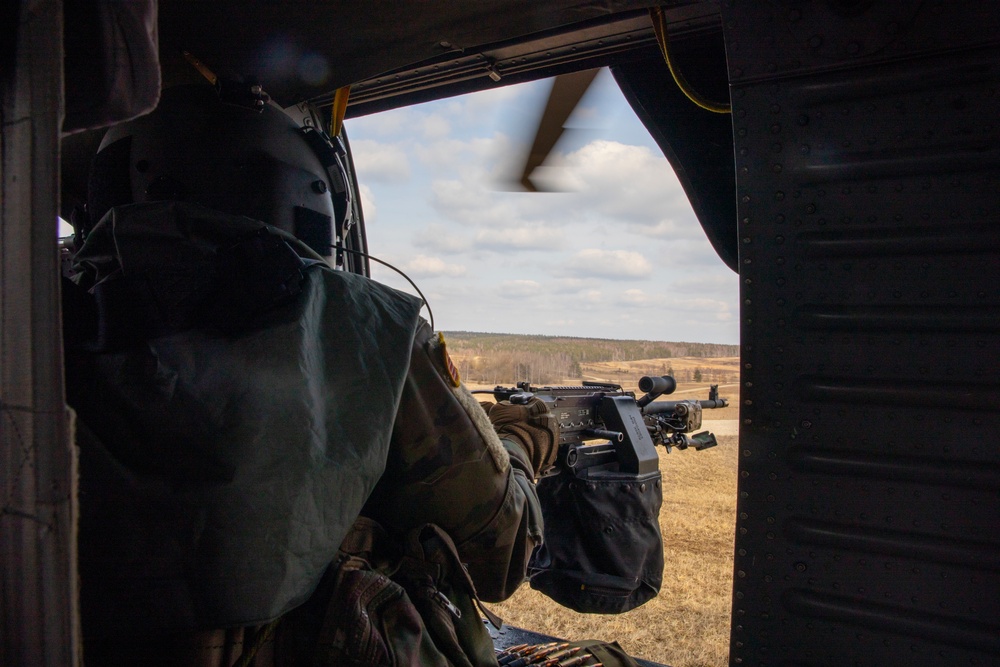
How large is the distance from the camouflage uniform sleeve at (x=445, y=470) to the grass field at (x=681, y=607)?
235 centimetres

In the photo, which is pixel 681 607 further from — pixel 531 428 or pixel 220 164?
pixel 220 164

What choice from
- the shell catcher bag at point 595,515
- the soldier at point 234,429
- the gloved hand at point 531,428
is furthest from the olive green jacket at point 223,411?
the shell catcher bag at point 595,515

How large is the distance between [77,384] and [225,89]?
1.15m

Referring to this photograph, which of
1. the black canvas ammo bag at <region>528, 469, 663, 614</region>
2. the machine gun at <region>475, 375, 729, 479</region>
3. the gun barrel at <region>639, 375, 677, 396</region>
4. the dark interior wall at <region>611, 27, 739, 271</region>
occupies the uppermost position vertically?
the dark interior wall at <region>611, 27, 739, 271</region>

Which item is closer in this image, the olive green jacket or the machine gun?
the olive green jacket

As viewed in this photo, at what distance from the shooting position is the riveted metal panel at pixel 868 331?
132 cm

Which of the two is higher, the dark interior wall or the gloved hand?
the dark interior wall

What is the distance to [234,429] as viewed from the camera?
3.14ft

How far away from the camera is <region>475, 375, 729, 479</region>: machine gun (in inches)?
101

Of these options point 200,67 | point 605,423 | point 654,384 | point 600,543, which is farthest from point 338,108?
point 600,543

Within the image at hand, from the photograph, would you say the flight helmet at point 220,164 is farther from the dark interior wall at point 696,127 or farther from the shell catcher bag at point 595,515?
the dark interior wall at point 696,127

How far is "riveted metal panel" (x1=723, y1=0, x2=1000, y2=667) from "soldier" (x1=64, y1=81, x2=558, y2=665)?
679 millimetres

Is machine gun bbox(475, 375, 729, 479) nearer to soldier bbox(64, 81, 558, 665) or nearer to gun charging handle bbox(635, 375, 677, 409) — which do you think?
gun charging handle bbox(635, 375, 677, 409)

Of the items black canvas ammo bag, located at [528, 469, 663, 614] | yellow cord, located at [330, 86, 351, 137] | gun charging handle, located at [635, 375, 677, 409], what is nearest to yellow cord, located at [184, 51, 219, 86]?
yellow cord, located at [330, 86, 351, 137]
